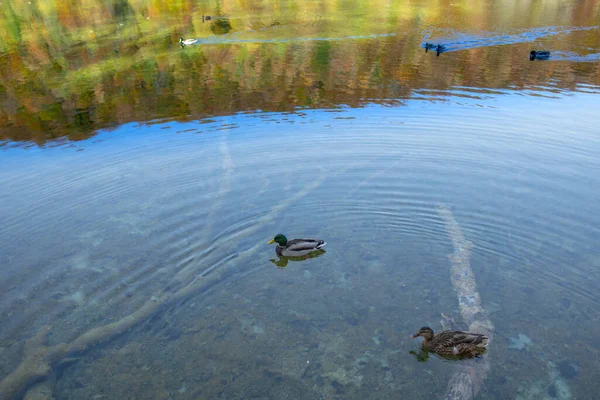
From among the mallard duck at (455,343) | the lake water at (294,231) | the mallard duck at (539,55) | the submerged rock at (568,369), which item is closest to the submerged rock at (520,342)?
the lake water at (294,231)

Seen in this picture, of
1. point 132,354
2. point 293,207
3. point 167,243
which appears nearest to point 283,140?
point 293,207

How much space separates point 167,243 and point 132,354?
3.44 metres

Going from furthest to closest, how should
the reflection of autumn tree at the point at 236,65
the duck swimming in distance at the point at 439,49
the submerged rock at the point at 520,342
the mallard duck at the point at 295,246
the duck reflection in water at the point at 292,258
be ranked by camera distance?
the duck swimming in distance at the point at 439,49
the reflection of autumn tree at the point at 236,65
the duck reflection in water at the point at 292,258
the mallard duck at the point at 295,246
the submerged rock at the point at 520,342

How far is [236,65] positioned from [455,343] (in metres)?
27.6

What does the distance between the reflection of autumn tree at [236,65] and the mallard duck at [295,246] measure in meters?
12.3

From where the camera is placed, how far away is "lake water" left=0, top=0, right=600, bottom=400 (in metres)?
7.93

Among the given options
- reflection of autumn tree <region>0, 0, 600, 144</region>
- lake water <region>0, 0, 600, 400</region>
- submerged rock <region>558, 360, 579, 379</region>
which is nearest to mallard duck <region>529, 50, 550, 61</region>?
Result: reflection of autumn tree <region>0, 0, 600, 144</region>

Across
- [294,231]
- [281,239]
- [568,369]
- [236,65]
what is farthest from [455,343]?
[236,65]

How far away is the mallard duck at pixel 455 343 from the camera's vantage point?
771cm

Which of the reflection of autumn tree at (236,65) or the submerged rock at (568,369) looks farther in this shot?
the reflection of autumn tree at (236,65)

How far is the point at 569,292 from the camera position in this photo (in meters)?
9.26

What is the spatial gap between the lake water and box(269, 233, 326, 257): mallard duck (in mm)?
325

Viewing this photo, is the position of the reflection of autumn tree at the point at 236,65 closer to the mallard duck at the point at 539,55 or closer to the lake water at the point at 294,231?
the lake water at the point at 294,231

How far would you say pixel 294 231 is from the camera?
11.8m
